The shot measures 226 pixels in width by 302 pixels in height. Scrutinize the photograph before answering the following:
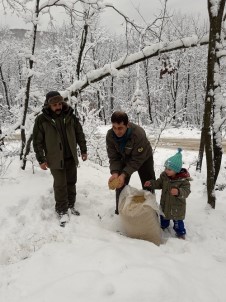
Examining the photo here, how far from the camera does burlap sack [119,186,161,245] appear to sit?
4254mm

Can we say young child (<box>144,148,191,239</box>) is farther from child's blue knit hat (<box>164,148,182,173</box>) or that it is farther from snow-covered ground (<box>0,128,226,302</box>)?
snow-covered ground (<box>0,128,226,302</box>)

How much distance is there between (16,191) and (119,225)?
1.81m

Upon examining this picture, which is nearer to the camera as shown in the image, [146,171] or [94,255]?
[94,255]

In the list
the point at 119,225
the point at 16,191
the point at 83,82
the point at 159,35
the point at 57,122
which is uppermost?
the point at 159,35

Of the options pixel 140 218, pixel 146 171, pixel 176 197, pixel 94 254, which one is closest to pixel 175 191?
pixel 176 197

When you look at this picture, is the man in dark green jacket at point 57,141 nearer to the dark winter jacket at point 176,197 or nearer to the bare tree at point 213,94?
the dark winter jacket at point 176,197

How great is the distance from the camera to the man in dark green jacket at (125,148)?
14.0ft

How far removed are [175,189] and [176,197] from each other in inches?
9.9

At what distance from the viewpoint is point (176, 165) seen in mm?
4293

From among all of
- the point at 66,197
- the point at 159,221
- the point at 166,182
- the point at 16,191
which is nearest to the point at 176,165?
the point at 166,182

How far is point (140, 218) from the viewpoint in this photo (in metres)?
4.24

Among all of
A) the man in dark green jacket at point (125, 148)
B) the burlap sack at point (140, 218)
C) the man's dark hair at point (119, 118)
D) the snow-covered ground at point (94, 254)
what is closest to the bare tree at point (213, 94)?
the snow-covered ground at point (94, 254)

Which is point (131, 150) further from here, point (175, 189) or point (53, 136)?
point (53, 136)

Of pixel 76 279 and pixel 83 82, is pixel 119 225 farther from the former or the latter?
pixel 83 82
